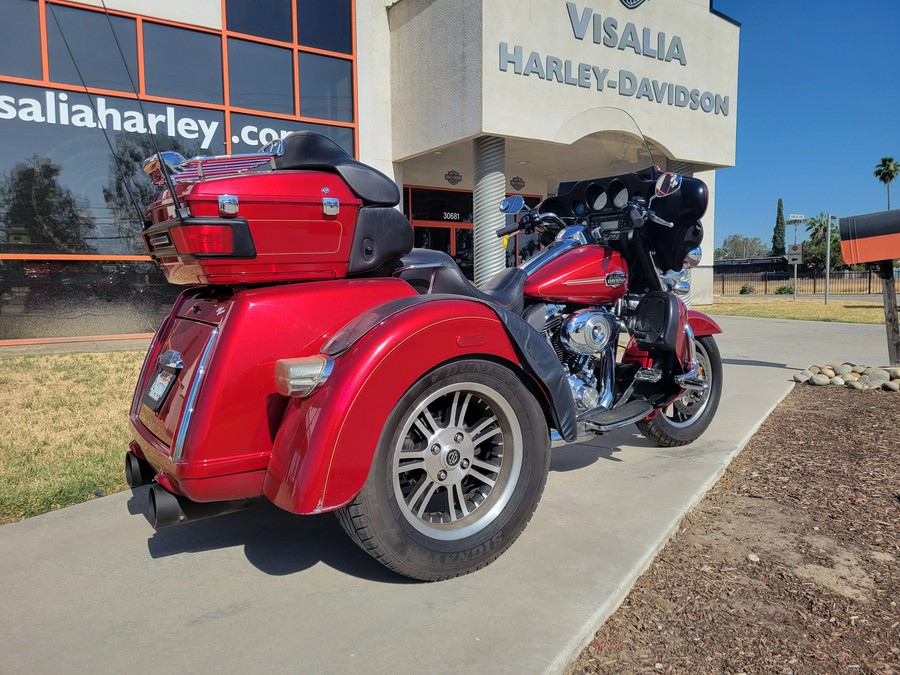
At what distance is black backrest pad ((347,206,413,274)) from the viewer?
7.75 feet

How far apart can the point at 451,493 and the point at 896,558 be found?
5.99 feet

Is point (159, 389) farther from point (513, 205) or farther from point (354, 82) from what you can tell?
point (354, 82)

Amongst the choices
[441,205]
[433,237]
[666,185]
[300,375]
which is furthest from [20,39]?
[300,375]

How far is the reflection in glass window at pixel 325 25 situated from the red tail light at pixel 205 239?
10.5m

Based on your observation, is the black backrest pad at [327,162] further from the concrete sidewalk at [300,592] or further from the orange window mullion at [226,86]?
the orange window mullion at [226,86]

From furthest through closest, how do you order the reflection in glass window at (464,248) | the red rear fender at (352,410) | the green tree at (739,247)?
the green tree at (739,247), the reflection in glass window at (464,248), the red rear fender at (352,410)

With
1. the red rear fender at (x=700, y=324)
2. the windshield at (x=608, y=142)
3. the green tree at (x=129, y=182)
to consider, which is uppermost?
the green tree at (x=129, y=182)

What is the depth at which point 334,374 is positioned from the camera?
79.8 inches

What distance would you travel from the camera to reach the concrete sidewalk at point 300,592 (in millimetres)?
1837

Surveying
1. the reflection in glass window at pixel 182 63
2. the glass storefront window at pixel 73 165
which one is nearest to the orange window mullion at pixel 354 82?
the reflection in glass window at pixel 182 63

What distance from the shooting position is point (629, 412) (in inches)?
126

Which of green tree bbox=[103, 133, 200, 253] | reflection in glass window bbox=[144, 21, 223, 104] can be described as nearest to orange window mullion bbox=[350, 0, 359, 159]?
reflection in glass window bbox=[144, 21, 223, 104]

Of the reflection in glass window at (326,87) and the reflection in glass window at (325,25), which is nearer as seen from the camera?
the reflection in glass window at (325,25)

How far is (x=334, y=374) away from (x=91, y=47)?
399 inches
